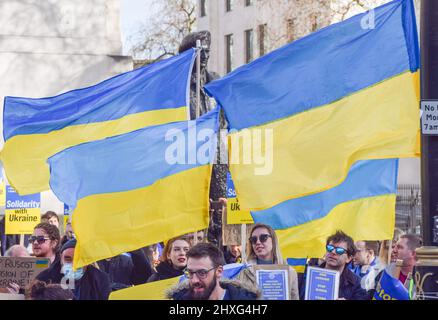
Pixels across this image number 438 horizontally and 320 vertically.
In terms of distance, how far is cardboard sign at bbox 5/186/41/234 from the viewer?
15594 millimetres

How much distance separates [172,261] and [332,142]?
5.43 feet

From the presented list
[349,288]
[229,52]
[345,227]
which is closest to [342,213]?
[345,227]

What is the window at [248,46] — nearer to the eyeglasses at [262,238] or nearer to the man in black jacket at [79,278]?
the man in black jacket at [79,278]

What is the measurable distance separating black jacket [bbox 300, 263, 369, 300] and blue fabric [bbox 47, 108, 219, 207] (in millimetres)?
1964

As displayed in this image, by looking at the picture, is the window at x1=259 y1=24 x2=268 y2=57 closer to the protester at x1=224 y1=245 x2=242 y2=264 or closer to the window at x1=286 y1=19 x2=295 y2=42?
the window at x1=286 y1=19 x2=295 y2=42

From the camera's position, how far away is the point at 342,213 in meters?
10.1

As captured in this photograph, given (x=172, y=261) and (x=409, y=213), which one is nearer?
(x=172, y=261)

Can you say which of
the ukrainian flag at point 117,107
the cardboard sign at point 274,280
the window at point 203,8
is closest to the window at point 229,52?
the window at point 203,8

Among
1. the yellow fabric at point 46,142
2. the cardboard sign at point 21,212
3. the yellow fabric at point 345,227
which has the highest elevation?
the yellow fabric at point 46,142

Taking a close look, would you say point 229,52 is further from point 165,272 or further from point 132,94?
point 165,272

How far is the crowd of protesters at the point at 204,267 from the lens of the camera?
8.13 m

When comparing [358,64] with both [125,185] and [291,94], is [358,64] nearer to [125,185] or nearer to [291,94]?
[291,94]

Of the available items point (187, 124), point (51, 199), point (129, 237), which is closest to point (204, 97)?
point (187, 124)
